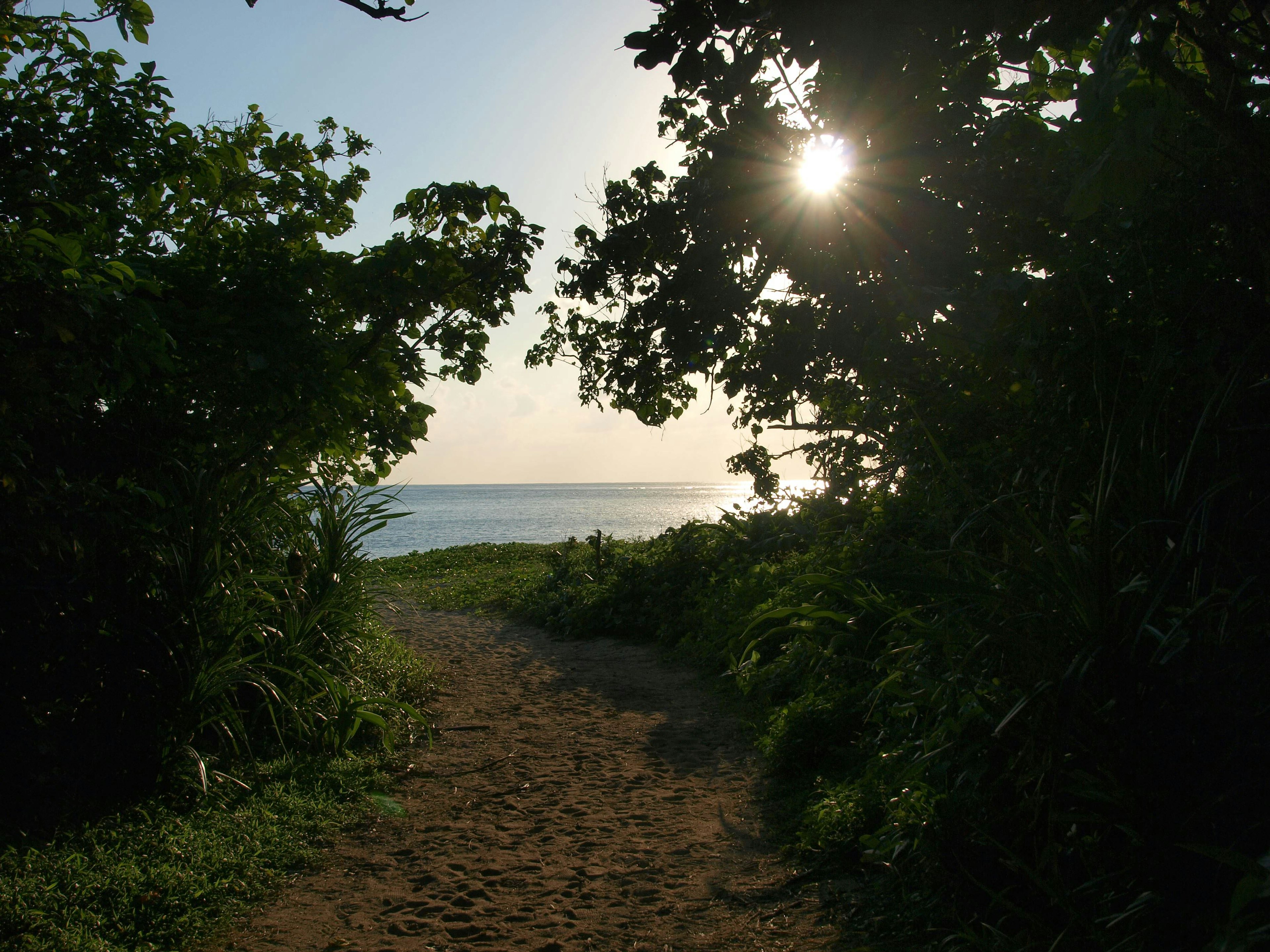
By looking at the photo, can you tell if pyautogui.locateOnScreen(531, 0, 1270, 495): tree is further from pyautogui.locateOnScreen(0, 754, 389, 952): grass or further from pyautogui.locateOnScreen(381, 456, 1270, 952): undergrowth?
pyautogui.locateOnScreen(0, 754, 389, 952): grass

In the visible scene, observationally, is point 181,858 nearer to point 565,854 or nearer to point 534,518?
point 565,854

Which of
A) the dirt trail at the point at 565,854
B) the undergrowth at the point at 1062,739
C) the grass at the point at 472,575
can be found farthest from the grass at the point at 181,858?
the grass at the point at 472,575

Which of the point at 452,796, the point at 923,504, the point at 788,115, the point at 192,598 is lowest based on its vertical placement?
the point at 452,796

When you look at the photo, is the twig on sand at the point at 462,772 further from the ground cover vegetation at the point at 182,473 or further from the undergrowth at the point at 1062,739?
the undergrowth at the point at 1062,739

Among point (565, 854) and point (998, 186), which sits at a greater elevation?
point (998, 186)

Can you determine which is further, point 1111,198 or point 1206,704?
point 1111,198

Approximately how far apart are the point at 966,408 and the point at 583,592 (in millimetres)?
9145

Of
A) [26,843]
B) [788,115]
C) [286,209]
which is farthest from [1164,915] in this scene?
[788,115]

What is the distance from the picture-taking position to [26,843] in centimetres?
358

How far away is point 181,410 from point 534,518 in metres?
65.2

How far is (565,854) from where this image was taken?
4.16 metres

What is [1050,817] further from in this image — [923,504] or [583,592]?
[583,592]

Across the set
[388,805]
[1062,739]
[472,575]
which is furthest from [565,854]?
[472,575]

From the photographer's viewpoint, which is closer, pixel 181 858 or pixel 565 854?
pixel 181 858
